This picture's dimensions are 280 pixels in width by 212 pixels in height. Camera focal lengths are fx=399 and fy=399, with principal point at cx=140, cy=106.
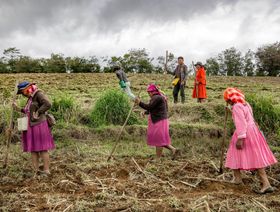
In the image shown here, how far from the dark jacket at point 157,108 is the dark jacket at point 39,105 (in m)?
1.77

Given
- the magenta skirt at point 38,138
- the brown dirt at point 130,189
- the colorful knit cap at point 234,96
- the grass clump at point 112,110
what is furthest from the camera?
the grass clump at point 112,110

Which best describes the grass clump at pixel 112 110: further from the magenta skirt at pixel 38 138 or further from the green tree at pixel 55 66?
the green tree at pixel 55 66

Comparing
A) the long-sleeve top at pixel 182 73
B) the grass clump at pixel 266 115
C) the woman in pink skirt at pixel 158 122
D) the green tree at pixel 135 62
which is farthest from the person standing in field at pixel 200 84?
the green tree at pixel 135 62

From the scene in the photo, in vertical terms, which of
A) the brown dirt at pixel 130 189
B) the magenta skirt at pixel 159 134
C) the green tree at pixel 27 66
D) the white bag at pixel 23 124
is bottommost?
the brown dirt at pixel 130 189

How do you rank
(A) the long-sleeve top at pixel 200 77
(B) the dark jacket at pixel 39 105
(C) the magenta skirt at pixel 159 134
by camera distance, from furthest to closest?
(A) the long-sleeve top at pixel 200 77
(C) the magenta skirt at pixel 159 134
(B) the dark jacket at pixel 39 105

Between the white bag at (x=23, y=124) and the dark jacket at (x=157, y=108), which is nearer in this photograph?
the white bag at (x=23, y=124)

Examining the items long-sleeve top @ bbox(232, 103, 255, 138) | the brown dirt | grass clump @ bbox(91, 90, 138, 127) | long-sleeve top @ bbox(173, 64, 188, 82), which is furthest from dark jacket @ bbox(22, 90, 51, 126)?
long-sleeve top @ bbox(173, 64, 188, 82)

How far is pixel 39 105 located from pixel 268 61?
92.2 ft

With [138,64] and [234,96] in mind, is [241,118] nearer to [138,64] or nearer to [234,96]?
[234,96]

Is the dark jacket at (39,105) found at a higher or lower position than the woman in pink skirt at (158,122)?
higher

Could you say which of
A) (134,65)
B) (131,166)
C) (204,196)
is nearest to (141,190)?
(204,196)

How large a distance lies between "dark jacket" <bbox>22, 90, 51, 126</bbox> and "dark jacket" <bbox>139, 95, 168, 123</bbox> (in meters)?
1.77

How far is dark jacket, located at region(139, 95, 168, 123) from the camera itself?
6891mm

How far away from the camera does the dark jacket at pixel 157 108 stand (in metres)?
6.89
